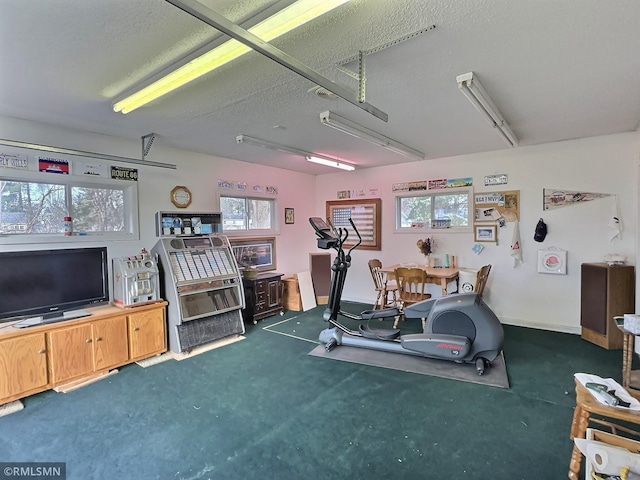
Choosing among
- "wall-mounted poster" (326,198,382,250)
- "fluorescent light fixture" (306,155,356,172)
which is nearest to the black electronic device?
"fluorescent light fixture" (306,155,356,172)

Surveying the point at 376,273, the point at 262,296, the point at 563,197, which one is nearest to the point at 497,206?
the point at 563,197

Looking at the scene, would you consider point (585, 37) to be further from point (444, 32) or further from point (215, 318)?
point (215, 318)

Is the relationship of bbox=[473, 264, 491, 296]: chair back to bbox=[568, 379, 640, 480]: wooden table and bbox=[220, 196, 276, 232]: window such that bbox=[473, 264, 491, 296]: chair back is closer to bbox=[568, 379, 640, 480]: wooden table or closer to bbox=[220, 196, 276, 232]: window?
bbox=[568, 379, 640, 480]: wooden table

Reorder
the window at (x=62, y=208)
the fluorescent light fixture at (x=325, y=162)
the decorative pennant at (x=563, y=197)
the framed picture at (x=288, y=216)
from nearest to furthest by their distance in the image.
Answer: the window at (x=62, y=208)
the decorative pennant at (x=563, y=197)
the fluorescent light fixture at (x=325, y=162)
the framed picture at (x=288, y=216)

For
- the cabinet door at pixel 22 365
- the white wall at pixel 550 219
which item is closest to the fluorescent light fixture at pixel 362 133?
the white wall at pixel 550 219

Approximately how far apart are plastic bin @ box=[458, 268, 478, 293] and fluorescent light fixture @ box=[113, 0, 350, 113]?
446 centimetres

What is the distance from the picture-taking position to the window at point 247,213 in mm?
5605

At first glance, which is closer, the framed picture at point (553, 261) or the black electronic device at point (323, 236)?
the black electronic device at point (323, 236)

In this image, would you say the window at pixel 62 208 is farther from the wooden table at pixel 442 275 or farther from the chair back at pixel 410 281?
the wooden table at pixel 442 275

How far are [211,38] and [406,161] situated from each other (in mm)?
4480

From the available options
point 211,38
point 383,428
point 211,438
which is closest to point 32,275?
point 211,438

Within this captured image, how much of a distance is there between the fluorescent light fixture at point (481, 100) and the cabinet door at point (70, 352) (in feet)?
13.8

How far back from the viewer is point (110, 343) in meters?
3.55

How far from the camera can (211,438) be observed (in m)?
2.44
